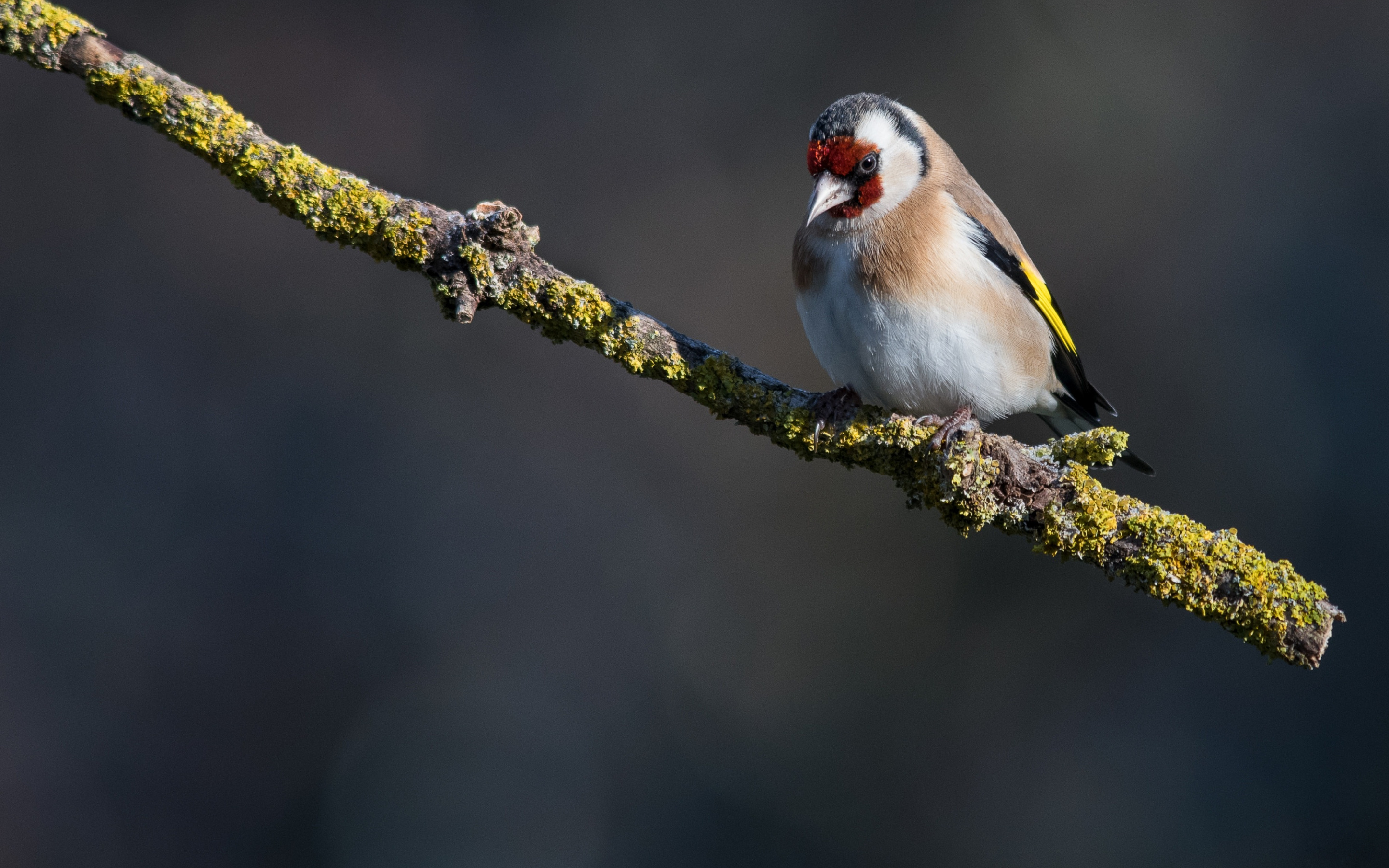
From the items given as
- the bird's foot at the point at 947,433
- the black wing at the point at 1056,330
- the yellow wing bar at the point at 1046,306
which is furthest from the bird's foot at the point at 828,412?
the yellow wing bar at the point at 1046,306

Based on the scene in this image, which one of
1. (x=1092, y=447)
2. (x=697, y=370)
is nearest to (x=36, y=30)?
(x=697, y=370)

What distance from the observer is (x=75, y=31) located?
200 centimetres

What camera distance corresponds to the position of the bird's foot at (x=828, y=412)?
2166 millimetres

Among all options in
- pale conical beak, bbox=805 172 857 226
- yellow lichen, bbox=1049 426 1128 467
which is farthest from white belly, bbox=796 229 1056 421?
yellow lichen, bbox=1049 426 1128 467

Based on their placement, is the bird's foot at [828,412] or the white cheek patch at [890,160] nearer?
the bird's foot at [828,412]

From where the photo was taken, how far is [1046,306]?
296 cm

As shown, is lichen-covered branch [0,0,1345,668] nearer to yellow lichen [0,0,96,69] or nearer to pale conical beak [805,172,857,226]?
yellow lichen [0,0,96,69]

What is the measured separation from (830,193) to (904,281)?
304 millimetres

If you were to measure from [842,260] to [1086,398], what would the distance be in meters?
1.08

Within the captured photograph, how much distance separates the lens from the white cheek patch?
2607mm

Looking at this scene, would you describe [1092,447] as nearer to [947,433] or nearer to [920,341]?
[947,433]

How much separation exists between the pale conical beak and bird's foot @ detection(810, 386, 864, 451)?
559mm

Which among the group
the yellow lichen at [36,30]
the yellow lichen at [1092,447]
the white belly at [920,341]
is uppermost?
the white belly at [920,341]

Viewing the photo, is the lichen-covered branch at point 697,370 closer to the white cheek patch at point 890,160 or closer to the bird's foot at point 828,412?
the bird's foot at point 828,412
